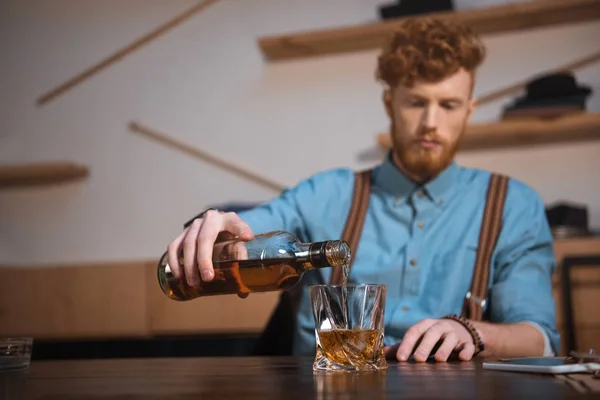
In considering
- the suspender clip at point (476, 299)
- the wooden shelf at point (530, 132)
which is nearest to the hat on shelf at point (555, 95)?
the wooden shelf at point (530, 132)

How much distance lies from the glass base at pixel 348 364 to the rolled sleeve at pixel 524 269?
1.92ft

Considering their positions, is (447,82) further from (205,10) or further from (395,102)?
A: (205,10)

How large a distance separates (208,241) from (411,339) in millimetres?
314

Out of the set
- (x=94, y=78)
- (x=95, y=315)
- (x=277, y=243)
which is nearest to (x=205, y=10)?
(x=94, y=78)

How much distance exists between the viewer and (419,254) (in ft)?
4.90

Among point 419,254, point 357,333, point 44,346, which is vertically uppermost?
point 419,254

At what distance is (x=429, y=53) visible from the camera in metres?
1.55

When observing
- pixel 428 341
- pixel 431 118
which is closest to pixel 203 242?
pixel 428 341

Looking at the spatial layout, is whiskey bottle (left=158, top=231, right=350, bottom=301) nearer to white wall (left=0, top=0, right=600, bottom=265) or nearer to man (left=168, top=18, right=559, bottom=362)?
man (left=168, top=18, right=559, bottom=362)

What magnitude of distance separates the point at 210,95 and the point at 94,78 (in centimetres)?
53

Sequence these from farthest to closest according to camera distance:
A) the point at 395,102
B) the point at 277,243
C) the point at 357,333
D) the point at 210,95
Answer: the point at 210,95
the point at 395,102
the point at 277,243
the point at 357,333

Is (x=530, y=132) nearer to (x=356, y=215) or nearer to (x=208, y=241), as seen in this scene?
(x=356, y=215)

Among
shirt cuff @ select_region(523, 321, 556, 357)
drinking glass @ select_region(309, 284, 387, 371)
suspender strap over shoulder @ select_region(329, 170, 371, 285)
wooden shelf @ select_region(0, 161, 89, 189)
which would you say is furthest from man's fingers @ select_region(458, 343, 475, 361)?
wooden shelf @ select_region(0, 161, 89, 189)

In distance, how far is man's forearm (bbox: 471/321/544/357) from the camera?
1.17m
